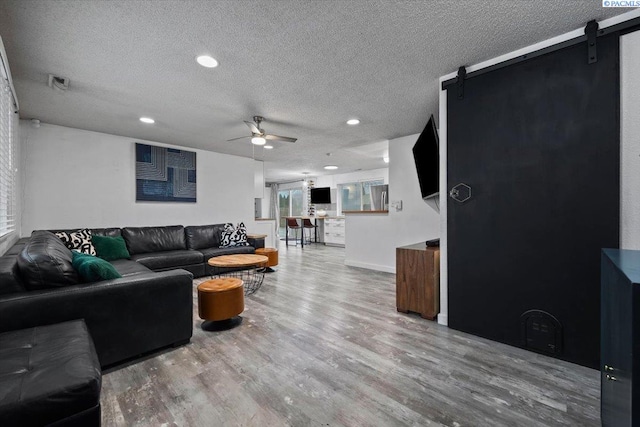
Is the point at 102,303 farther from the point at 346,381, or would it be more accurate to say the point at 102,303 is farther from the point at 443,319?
the point at 443,319

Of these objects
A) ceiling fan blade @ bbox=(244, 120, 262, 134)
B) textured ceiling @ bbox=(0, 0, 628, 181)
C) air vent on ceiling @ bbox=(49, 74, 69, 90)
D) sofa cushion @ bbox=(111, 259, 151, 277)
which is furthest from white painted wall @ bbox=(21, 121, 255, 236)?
ceiling fan blade @ bbox=(244, 120, 262, 134)

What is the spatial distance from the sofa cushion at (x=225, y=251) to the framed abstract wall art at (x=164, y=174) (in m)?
1.26

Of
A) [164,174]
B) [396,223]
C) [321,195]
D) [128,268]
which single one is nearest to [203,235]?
[164,174]

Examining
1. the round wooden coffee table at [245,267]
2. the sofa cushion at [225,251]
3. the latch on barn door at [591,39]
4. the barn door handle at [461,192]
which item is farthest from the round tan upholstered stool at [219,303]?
the latch on barn door at [591,39]

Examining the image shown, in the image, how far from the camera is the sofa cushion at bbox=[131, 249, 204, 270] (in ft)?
12.3

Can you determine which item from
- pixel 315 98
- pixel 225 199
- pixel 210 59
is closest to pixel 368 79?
pixel 315 98

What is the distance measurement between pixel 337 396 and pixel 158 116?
12.5 feet

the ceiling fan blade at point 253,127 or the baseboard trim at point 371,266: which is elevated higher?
the ceiling fan blade at point 253,127

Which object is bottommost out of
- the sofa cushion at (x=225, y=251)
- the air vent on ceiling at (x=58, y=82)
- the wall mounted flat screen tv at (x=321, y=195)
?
the sofa cushion at (x=225, y=251)

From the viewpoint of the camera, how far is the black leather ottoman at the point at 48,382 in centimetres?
94

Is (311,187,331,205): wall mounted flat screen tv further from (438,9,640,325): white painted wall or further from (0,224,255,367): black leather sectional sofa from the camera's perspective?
(438,9,640,325): white painted wall

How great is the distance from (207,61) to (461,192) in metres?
2.53

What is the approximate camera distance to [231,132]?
13.7 feet

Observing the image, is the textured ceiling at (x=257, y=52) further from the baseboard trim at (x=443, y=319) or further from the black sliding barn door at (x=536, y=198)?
the baseboard trim at (x=443, y=319)
